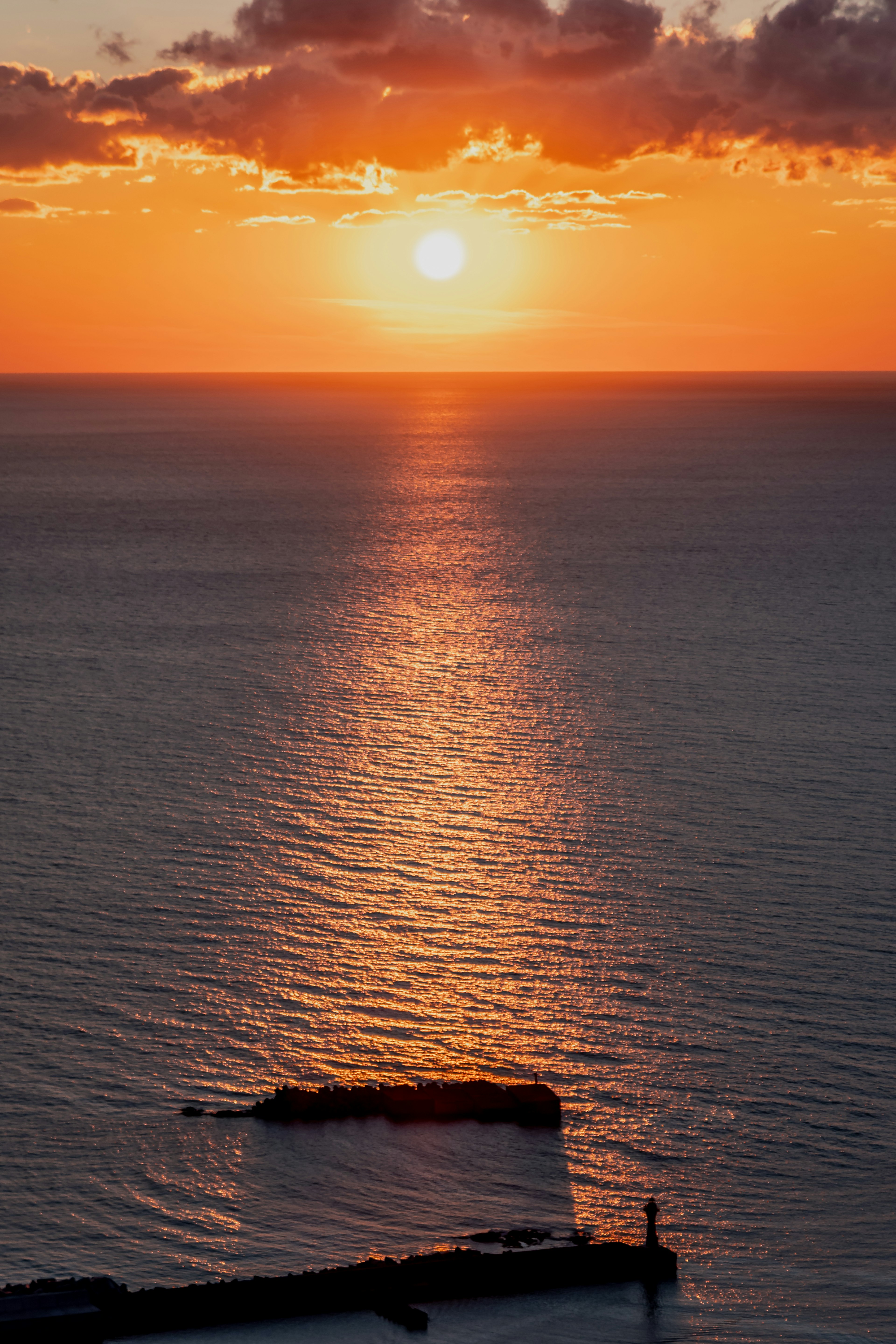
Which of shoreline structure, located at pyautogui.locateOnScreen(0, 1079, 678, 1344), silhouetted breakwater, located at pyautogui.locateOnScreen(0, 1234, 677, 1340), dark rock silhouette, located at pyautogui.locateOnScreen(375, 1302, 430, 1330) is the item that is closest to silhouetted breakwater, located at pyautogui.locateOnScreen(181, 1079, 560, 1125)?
shoreline structure, located at pyautogui.locateOnScreen(0, 1079, 678, 1344)

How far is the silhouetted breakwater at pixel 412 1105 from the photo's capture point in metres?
37.0

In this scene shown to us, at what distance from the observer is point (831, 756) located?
214 ft

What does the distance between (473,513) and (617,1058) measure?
132 meters

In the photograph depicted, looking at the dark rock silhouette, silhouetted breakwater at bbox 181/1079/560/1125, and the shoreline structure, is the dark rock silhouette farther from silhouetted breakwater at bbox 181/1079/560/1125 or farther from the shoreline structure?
silhouetted breakwater at bbox 181/1079/560/1125

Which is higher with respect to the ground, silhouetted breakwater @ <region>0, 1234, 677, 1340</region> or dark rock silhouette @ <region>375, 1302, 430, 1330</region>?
silhouetted breakwater @ <region>0, 1234, 677, 1340</region>

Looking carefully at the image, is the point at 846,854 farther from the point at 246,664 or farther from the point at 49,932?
the point at 246,664

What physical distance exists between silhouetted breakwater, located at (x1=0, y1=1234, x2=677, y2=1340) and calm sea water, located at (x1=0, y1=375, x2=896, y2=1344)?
0.47 m

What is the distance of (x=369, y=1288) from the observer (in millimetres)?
30672

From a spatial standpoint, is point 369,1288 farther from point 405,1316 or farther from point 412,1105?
point 412,1105

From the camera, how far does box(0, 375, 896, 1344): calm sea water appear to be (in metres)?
33.2

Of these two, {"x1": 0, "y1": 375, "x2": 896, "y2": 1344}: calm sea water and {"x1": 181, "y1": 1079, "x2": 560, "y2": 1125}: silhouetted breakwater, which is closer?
{"x1": 0, "y1": 375, "x2": 896, "y2": 1344}: calm sea water

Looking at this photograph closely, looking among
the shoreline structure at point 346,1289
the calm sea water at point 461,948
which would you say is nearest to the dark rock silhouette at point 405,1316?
the shoreline structure at point 346,1289

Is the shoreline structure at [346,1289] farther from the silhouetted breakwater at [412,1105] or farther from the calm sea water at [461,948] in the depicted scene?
the silhouetted breakwater at [412,1105]

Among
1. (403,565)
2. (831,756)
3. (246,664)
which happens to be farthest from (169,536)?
(831,756)
